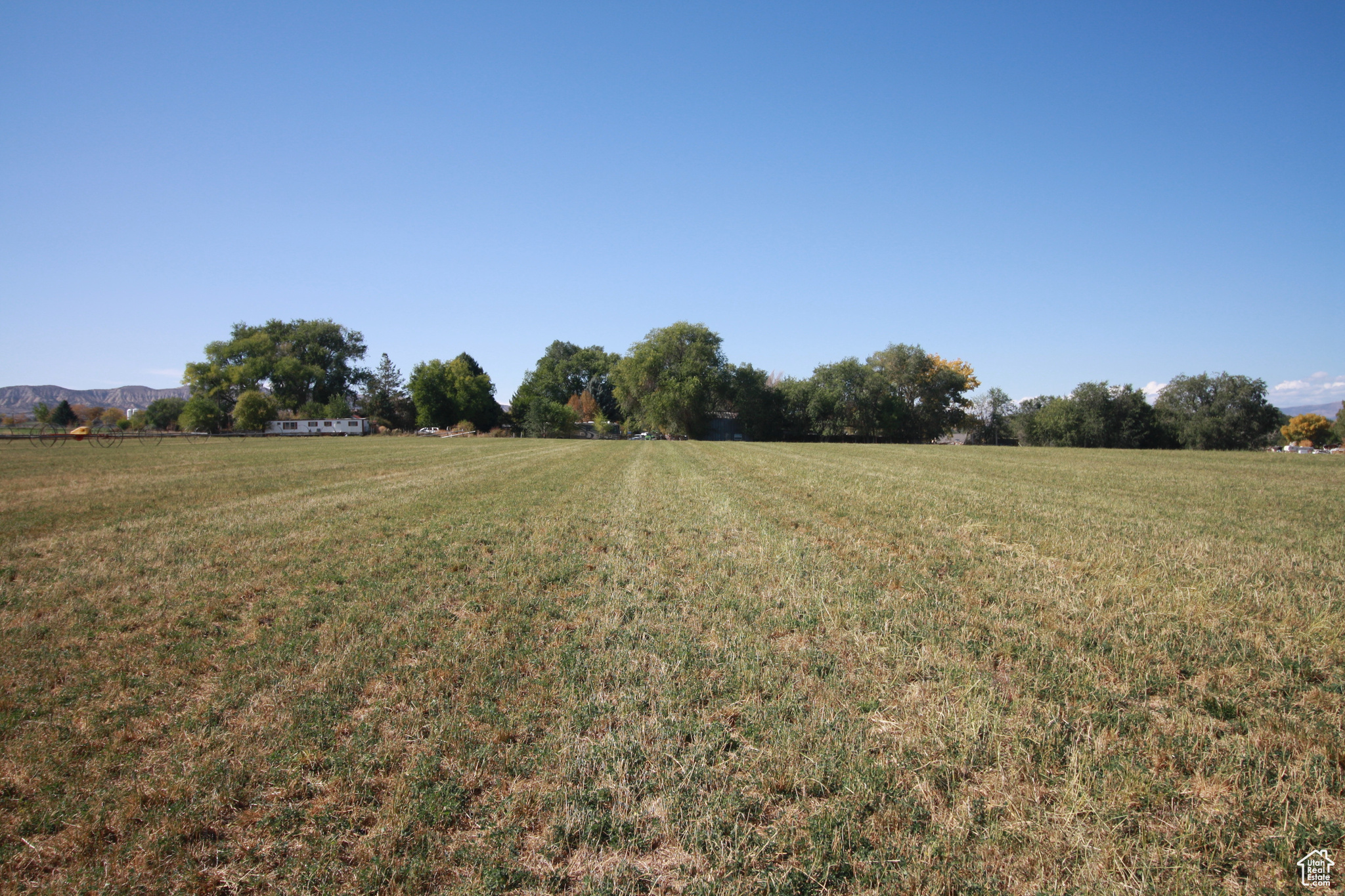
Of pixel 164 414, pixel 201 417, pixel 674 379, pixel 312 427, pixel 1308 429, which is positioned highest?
pixel 674 379

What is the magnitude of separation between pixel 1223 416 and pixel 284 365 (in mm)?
134522

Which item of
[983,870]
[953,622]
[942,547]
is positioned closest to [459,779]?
[983,870]

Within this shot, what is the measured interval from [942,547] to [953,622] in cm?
343

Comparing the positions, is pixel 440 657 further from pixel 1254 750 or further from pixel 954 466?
pixel 954 466

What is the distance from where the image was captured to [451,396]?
94125 millimetres

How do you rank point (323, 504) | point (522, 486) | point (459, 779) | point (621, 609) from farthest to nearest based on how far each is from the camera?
1. point (522, 486)
2. point (323, 504)
3. point (621, 609)
4. point (459, 779)

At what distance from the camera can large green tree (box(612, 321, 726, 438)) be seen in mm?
75375

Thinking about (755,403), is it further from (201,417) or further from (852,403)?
(201,417)

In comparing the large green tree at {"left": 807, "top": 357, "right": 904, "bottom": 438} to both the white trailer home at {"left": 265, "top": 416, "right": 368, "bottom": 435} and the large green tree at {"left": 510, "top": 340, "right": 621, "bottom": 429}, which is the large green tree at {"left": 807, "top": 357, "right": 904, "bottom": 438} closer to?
the large green tree at {"left": 510, "top": 340, "right": 621, "bottom": 429}

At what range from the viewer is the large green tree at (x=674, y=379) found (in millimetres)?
75375

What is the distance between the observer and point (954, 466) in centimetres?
2561

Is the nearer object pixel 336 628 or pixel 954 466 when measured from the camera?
pixel 336 628

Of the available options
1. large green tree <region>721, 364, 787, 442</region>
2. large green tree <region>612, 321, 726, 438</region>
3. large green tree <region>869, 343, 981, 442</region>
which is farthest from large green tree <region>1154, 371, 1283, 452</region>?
large green tree <region>612, 321, 726, 438</region>

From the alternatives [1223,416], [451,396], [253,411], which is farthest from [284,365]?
[1223,416]
